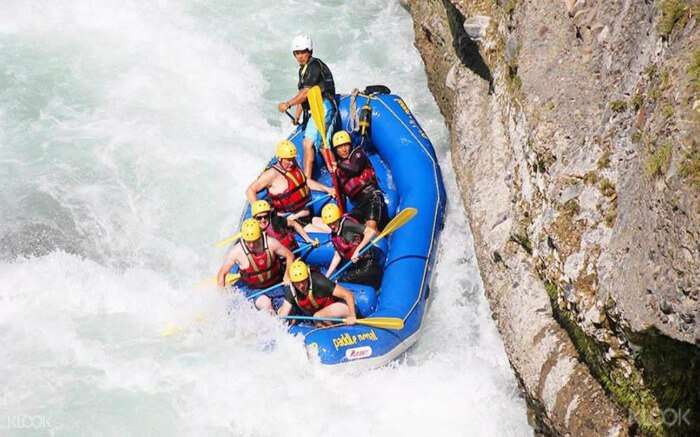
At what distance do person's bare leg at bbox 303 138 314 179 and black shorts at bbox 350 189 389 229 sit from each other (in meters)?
0.83

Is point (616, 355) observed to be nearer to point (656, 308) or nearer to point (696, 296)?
point (656, 308)

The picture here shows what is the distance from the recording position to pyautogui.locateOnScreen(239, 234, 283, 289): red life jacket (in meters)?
7.26

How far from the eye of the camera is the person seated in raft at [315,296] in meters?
6.95

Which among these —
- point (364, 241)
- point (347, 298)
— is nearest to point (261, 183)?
point (364, 241)

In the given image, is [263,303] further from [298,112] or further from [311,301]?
[298,112]

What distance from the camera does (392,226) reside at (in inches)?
304

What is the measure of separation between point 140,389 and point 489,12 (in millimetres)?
5384

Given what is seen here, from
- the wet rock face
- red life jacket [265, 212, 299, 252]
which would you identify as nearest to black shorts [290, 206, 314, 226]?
red life jacket [265, 212, 299, 252]

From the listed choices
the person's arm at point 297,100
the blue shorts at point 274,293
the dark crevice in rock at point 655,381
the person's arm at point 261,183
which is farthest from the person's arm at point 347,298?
the person's arm at point 297,100

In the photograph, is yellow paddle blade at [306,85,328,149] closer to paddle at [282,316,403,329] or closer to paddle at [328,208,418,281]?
paddle at [328,208,418,281]

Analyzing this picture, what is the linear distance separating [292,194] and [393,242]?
1.15m

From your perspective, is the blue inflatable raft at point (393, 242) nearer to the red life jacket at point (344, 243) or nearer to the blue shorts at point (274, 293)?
the red life jacket at point (344, 243)

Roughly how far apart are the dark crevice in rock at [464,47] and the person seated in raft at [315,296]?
2.96 meters

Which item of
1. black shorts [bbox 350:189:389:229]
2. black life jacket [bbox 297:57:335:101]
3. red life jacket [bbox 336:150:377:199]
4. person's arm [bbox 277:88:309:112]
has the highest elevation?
black life jacket [bbox 297:57:335:101]
